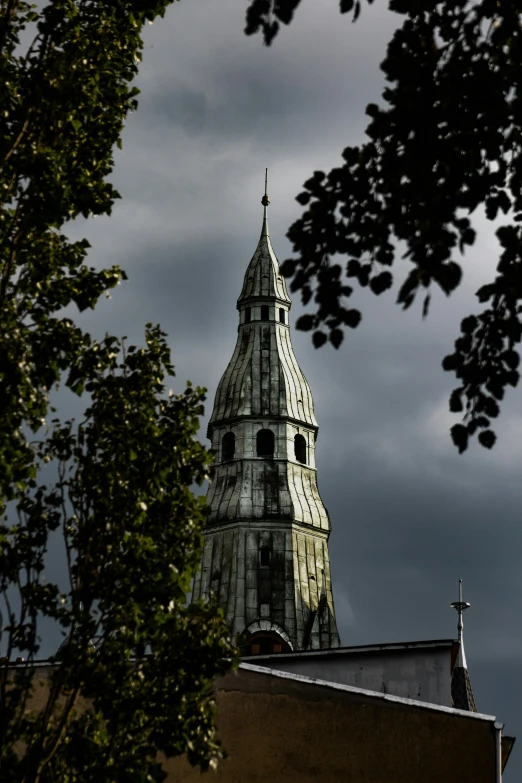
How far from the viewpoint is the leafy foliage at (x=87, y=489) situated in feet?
52.7

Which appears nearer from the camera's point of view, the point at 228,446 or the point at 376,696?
the point at 376,696

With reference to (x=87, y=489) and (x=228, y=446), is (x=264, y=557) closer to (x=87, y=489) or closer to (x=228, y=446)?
(x=228, y=446)

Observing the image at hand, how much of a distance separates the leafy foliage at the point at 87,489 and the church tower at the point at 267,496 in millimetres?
54843

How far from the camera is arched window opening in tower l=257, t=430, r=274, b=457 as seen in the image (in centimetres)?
7981

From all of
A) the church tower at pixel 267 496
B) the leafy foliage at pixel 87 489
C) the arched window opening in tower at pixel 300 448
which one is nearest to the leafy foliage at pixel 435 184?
the leafy foliage at pixel 87 489

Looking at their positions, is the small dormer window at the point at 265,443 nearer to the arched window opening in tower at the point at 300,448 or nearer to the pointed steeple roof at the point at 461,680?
the arched window opening in tower at the point at 300,448

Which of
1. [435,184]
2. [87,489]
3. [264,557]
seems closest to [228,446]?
[264,557]

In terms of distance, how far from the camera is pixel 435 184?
1081 cm

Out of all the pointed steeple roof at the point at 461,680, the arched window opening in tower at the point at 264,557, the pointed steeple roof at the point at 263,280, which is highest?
the pointed steeple roof at the point at 263,280

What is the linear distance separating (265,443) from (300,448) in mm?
2022

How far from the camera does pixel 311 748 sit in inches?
1001

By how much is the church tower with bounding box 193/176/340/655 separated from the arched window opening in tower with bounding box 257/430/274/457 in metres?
0.06

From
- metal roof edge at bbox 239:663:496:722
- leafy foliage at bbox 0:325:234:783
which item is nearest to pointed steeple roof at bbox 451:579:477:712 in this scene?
metal roof edge at bbox 239:663:496:722

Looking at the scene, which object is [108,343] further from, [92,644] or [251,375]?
Answer: [251,375]
